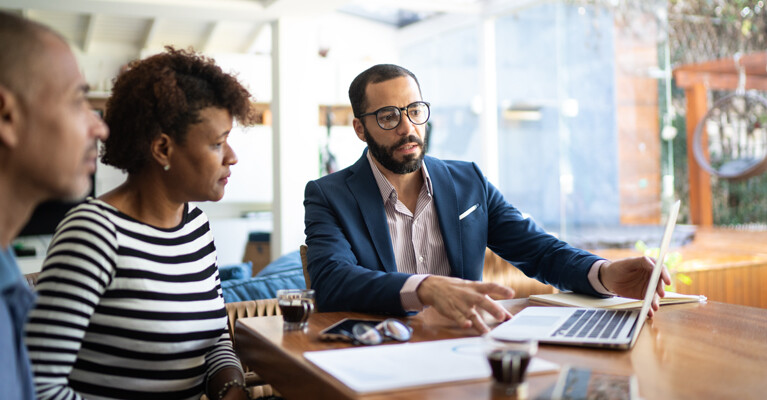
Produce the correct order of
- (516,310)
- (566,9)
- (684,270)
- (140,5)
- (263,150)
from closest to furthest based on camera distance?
1. (516,310)
2. (684,270)
3. (140,5)
4. (566,9)
5. (263,150)

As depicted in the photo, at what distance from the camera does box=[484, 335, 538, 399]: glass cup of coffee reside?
94 centimetres

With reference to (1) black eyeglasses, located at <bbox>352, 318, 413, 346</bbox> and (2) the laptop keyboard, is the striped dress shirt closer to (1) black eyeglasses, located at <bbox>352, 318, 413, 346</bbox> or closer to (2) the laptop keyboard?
(2) the laptop keyboard

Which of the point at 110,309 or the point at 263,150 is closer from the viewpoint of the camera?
the point at 110,309

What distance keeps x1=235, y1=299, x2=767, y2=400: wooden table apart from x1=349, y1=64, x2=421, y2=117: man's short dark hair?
80cm

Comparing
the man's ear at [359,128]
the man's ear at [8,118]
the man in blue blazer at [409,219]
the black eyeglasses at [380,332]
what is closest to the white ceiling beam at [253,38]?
the man's ear at [359,128]

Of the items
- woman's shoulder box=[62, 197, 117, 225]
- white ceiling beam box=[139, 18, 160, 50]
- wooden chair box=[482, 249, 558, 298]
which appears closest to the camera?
woman's shoulder box=[62, 197, 117, 225]

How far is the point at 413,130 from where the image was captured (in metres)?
2.06

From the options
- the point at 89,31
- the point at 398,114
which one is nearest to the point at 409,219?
the point at 398,114

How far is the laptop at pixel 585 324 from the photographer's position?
4.07ft

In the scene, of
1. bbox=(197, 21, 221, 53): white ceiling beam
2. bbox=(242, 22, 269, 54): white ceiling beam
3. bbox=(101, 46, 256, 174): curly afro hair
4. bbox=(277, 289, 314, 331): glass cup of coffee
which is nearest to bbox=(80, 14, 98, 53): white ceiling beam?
bbox=(197, 21, 221, 53): white ceiling beam

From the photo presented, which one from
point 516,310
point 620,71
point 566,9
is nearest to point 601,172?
point 620,71

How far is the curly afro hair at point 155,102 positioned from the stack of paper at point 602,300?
2.96 feet

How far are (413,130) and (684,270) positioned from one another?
2.49 m

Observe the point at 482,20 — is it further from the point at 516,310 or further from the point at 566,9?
the point at 516,310
